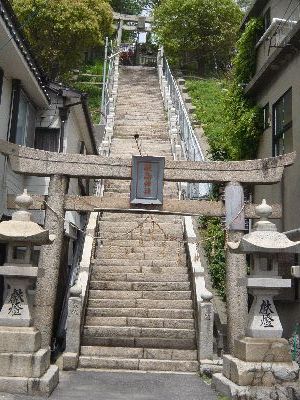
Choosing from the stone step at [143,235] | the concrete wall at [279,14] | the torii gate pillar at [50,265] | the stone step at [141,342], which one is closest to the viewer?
the torii gate pillar at [50,265]

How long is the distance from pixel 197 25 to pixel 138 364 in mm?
35707

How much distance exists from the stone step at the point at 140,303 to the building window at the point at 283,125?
541 centimetres

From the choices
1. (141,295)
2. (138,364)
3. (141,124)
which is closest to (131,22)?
(141,124)

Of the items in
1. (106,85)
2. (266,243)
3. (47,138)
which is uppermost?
(106,85)

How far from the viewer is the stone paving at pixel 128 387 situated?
8805mm

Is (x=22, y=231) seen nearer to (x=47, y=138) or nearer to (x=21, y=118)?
(x=21, y=118)

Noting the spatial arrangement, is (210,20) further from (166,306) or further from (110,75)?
(166,306)

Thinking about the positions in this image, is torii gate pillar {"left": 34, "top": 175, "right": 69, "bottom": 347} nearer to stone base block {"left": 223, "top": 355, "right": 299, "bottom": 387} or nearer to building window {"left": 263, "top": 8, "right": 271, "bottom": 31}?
stone base block {"left": 223, "top": 355, "right": 299, "bottom": 387}

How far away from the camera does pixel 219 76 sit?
46156 millimetres

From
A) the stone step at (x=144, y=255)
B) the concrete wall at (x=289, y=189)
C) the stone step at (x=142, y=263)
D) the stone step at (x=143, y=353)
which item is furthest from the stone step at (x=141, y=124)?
the stone step at (x=143, y=353)

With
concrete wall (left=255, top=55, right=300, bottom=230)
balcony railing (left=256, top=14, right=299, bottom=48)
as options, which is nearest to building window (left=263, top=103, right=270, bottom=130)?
concrete wall (left=255, top=55, right=300, bottom=230)

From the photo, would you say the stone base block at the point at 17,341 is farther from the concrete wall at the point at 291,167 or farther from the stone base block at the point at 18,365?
the concrete wall at the point at 291,167

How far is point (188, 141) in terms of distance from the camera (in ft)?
82.2

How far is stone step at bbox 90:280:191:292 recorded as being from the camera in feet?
46.1
